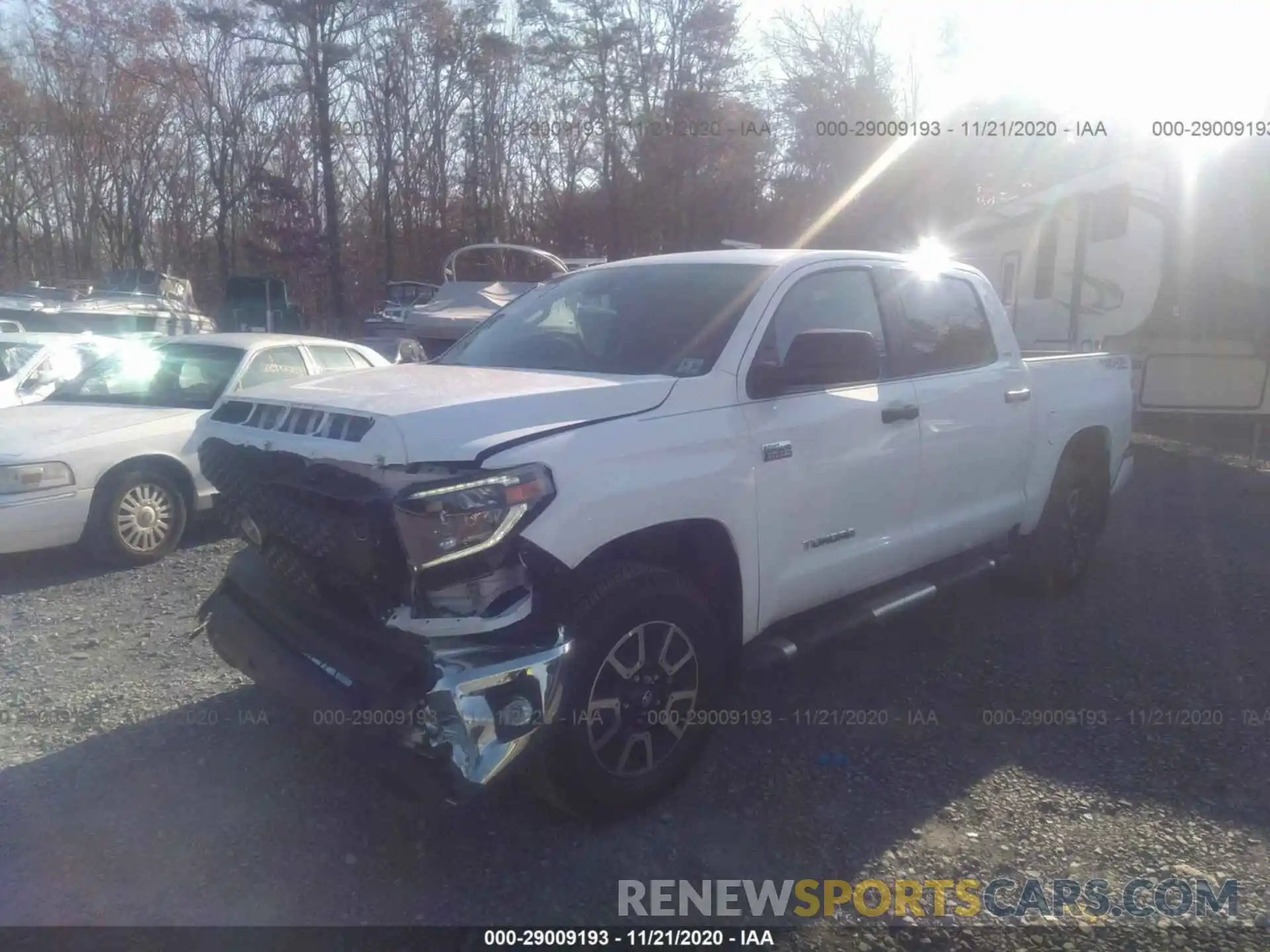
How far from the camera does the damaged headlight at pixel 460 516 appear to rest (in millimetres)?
2900

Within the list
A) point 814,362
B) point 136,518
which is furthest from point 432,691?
point 136,518

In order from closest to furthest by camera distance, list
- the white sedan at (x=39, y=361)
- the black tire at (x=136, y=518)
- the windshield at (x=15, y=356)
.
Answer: the black tire at (x=136, y=518), the white sedan at (x=39, y=361), the windshield at (x=15, y=356)

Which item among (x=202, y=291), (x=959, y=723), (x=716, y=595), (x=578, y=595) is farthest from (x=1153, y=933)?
(x=202, y=291)

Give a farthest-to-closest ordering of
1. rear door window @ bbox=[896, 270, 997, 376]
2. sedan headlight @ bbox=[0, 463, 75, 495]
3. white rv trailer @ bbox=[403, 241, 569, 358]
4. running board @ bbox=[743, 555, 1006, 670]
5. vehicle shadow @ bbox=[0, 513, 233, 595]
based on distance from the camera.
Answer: white rv trailer @ bbox=[403, 241, 569, 358] < vehicle shadow @ bbox=[0, 513, 233, 595] < sedan headlight @ bbox=[0, 463, 75, 495] < rear door window @ bbox=[896, 270, 997, 376] < running board @ bbox=[743, 555, 1006, 670]

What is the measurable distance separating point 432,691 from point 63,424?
4.94m

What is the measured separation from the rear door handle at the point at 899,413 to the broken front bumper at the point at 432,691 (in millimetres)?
1868

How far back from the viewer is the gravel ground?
10.2 feet

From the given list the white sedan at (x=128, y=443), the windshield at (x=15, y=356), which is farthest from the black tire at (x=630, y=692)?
the windshield at (x=15, y=356)

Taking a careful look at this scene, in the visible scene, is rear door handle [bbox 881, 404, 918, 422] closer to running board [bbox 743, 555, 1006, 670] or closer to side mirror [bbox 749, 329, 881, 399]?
side mirror [bbox 749, 329, 881, 399]

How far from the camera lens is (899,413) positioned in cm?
433

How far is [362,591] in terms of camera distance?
3.09m

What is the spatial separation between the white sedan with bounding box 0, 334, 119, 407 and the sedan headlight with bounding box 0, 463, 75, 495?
2.43 m

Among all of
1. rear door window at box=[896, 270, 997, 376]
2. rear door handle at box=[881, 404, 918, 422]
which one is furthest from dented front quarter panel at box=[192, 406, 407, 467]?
rear door window at box=[896, 270, 997, 376]

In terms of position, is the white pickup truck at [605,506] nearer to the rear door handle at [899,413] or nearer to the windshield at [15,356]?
the rear door handle at [899,413]
